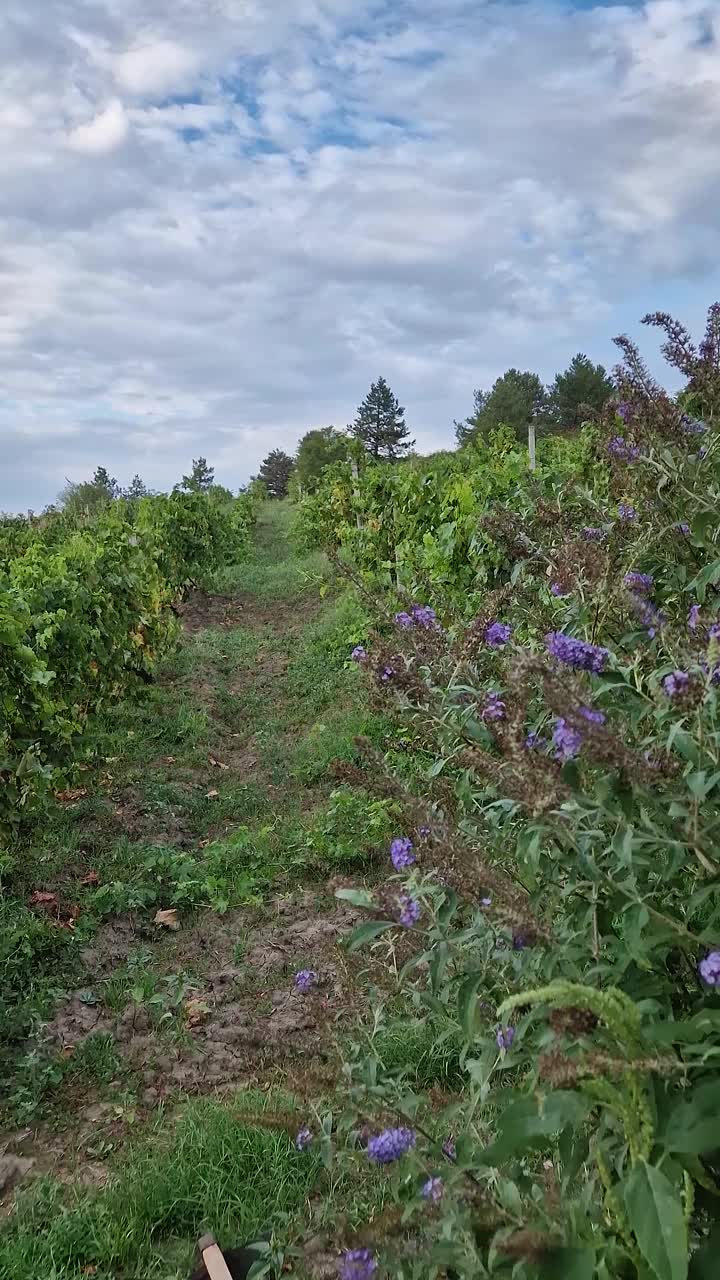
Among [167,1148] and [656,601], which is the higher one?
[656,601]

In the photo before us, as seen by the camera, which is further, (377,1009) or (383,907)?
(377,1009)

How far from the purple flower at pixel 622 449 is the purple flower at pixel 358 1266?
247 cm

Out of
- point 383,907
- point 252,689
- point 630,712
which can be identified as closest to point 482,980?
point 383,907

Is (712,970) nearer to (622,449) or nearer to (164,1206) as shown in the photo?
(164,1206)

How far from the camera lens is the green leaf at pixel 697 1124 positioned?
1.14m

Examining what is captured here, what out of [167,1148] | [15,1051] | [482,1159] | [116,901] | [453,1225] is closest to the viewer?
[482,1159]

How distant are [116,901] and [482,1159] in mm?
3664

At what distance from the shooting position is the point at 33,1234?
257cm

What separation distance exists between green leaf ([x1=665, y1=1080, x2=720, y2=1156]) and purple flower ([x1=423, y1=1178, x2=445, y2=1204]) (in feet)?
1.40

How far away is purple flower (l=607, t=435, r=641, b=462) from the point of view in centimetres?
322

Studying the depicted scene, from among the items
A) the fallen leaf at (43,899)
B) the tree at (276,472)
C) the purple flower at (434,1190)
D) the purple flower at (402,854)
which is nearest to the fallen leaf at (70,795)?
the fallen leaf at (43,899)

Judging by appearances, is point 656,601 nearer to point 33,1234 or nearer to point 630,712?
point 630,712

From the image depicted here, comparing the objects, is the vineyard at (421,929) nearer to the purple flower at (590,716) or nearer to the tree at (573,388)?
the purple flower at (590,716)

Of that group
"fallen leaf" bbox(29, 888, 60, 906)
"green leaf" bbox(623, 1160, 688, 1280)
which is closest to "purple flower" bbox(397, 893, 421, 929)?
"green leaf" bbox(623, 1160, 688, 1280)
